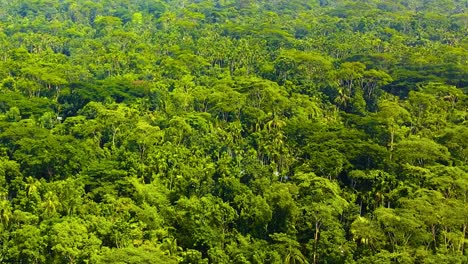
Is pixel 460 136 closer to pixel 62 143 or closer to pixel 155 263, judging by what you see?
pixel 155 263

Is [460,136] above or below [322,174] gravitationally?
above

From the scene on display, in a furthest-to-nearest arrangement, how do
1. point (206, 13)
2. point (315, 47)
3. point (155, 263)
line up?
point (206, 13) < point (315, 47) < point (155, 263)

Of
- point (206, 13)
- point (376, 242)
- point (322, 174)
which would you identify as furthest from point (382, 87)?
point (206, 13)

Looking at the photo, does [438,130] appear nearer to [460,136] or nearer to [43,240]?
[460,136]

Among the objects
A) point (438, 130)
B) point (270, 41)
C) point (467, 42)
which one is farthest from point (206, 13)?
point (438, 130)

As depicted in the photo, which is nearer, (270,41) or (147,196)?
(147,196)

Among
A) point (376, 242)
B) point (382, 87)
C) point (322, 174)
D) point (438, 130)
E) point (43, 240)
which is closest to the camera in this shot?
point (43, 240)
